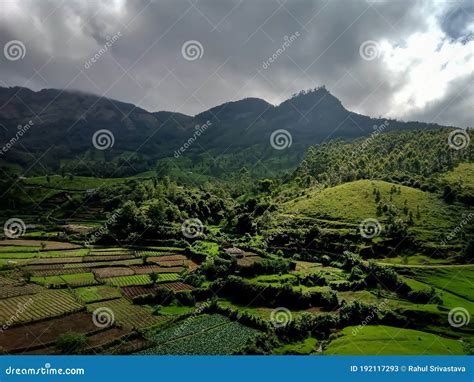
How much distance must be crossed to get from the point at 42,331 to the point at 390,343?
83.0ft

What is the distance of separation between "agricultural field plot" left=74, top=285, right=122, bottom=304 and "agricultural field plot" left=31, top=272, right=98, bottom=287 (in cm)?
121

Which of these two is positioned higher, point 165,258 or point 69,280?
point 165,258

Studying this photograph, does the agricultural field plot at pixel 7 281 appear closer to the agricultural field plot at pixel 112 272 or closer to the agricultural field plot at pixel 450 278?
the agricultural field plot at pixel 112 272

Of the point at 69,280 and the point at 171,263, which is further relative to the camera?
the point at 171,263

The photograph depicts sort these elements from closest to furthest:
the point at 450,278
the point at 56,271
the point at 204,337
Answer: the point at 204,337 < the point at 56,271 < the point at 450,278

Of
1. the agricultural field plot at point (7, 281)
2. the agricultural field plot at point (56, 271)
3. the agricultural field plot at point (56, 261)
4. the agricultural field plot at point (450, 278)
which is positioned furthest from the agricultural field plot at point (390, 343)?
the agricultural field plot at point (56, 261)

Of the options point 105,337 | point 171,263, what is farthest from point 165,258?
point 105,337

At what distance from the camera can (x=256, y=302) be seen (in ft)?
122

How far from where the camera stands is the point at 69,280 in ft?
129

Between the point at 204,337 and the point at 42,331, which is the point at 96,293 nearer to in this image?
the point at 42,331

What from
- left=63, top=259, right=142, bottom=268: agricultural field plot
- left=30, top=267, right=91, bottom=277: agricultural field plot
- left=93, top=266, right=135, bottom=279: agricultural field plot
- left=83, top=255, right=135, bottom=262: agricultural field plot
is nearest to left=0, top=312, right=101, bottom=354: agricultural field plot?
left=93, top=266, right=135, bottom=279: agricultural field plot

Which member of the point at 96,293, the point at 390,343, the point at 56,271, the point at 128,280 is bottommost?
the point at 390,343

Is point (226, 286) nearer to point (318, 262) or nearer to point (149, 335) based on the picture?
point (149, 335)

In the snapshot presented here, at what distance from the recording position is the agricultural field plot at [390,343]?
86.5 ft
